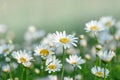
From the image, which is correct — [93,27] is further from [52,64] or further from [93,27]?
[52,64]

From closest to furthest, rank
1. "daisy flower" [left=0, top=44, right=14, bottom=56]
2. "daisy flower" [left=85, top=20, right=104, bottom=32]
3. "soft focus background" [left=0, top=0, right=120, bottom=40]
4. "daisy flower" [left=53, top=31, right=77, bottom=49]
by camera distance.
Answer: "daisy flower" [left=53, top=31, right=77, bottom=49] < "daisy flower" [left=0, top=44, right=14, bottom=56] < "daisy flower" [left=85, top=20, right=104, bottom=32] < "soft focus background" [left=0, top=0, right=120, bottom=40]

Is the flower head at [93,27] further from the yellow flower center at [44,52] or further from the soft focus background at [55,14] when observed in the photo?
the soft focus background at [55,14]

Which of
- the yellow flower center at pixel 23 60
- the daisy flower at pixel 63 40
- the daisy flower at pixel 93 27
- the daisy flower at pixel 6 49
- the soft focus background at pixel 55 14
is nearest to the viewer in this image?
the daisy flower at pixel 63 40

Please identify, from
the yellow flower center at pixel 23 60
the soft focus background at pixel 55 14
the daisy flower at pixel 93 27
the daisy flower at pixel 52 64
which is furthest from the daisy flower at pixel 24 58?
the soft focus background at pixel 55 14

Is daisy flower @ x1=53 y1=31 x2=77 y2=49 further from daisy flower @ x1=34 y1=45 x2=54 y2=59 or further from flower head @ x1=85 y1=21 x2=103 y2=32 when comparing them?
flower head @ x1=85 y1=21 x2=103 y2=32

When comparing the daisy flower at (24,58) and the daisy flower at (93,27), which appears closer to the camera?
the daisy flower at (24,58)

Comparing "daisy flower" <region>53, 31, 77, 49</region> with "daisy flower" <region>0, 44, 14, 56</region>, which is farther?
"daisy flower" <region>0, 44, 14, 56</region>

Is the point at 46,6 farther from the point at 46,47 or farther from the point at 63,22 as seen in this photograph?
the point at 46,47

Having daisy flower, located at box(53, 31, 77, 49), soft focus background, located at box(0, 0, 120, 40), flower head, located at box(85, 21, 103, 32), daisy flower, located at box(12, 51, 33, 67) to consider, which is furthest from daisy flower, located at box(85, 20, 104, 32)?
soft focus background, located at box(0, 0, 120, 40)

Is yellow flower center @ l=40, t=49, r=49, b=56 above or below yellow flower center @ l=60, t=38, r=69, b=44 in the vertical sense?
below

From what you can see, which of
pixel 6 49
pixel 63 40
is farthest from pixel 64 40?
pixel 6 49
